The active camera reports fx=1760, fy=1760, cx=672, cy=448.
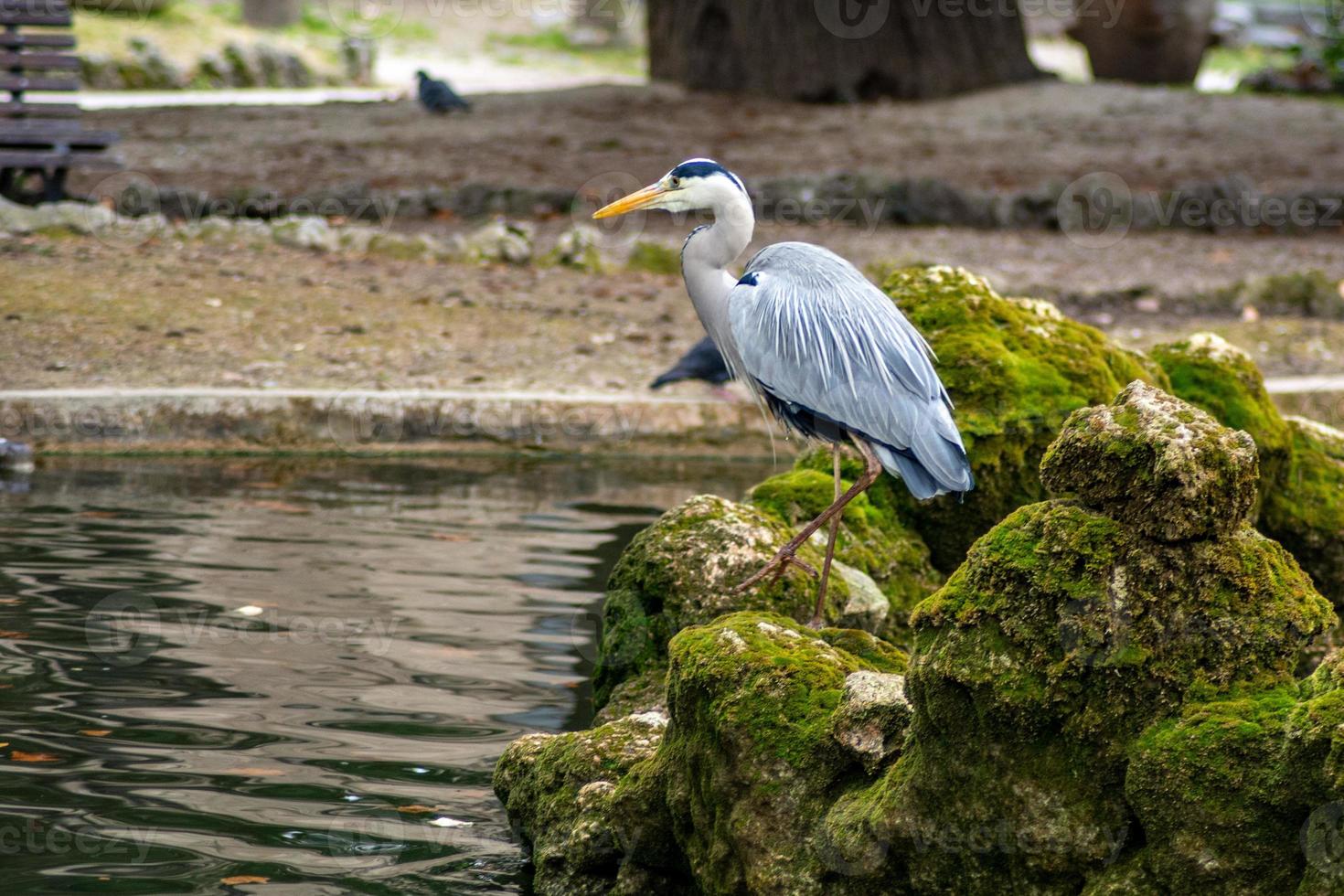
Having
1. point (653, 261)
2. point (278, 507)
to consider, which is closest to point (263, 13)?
point (653, 261)

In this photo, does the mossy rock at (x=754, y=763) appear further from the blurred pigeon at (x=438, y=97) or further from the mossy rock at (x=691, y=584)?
the blurred pigeon at (x=438, y=97)

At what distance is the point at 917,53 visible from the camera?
17.9 metres

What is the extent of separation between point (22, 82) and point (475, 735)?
9.40 meters

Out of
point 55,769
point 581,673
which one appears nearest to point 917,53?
point 581,673

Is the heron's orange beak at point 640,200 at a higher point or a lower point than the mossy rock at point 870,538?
higher

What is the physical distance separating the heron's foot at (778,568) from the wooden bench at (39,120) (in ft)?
30.5

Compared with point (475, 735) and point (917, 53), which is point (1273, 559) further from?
point (917, 53)

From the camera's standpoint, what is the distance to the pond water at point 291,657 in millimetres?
4586

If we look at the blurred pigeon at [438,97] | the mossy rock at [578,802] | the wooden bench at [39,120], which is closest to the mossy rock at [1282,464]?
the mossy rock at [578,802]

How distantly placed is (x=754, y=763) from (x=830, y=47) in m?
14.6

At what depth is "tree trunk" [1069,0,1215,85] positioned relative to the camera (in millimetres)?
22516

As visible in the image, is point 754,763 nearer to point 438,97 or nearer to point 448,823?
point 448,823

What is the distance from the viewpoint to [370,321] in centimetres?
1102

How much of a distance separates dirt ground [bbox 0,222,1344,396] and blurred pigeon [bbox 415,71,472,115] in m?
4.42
